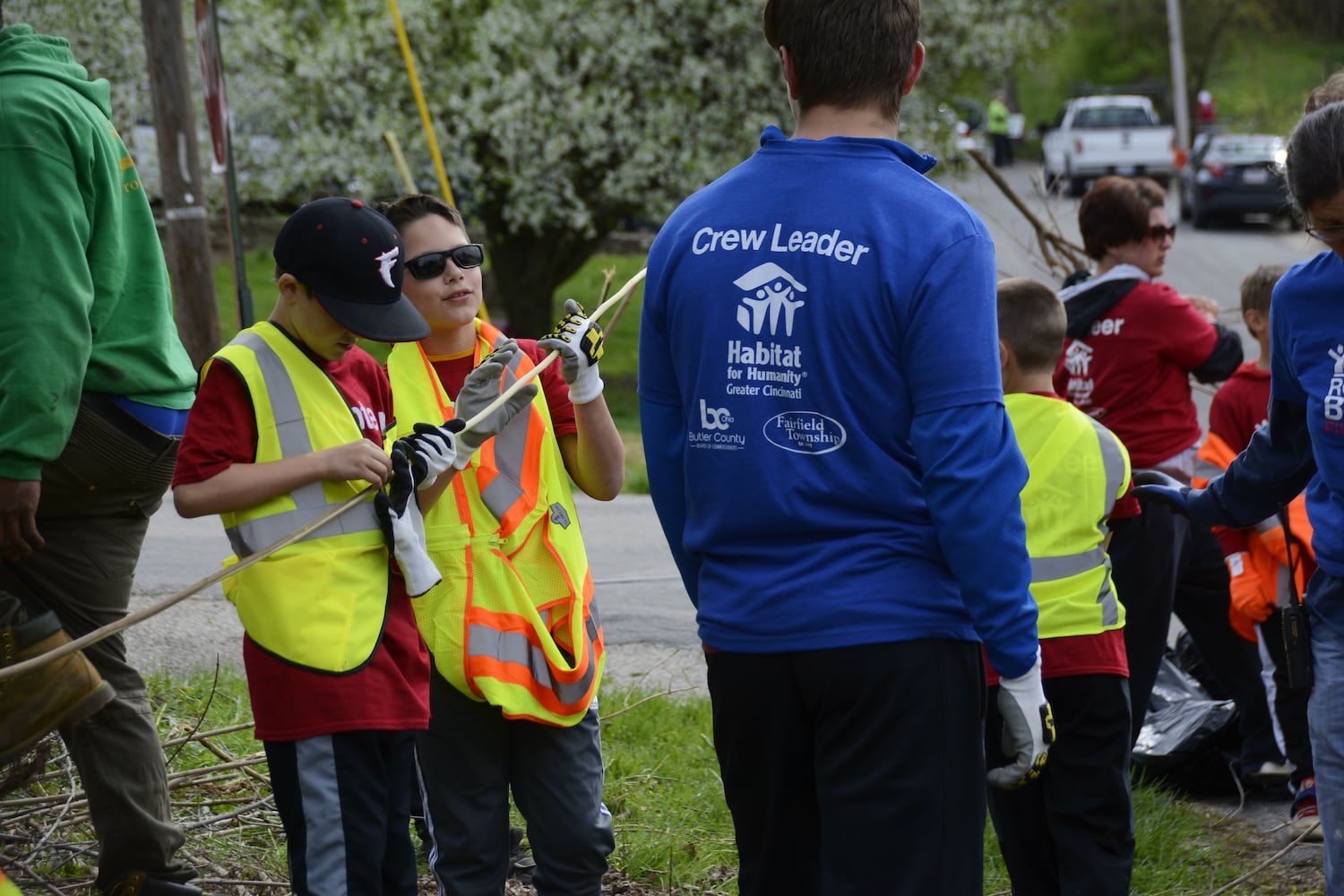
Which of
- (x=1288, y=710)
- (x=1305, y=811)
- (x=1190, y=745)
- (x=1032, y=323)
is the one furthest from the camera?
(x=1190, y=745)

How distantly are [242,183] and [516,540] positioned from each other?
13.7 m

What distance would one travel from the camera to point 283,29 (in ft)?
49.2

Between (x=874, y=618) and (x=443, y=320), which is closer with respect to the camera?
(x=874, y=618)

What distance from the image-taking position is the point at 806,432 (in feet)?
7.86

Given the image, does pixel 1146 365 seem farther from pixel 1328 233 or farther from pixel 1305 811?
pixel 1328 233

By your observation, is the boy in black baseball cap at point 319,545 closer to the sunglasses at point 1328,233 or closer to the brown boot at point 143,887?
the brown boot at point 143,887

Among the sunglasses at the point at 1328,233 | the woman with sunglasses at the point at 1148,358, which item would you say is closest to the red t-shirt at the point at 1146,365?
the woman with sunglasses at the point at 1148,358

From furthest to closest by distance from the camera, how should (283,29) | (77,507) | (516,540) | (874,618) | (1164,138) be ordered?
(1164,138) → (283,29) → (77,507) → (516,540) → (874,618)

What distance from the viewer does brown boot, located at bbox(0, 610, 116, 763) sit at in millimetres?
3059

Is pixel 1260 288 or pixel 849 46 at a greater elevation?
pixel 849 46

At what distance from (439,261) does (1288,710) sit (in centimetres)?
311

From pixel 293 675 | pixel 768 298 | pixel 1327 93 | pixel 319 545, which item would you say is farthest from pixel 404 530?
pixel 1327 93

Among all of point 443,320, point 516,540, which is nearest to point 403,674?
point 516,540

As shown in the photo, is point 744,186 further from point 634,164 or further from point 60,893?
point 634,164
